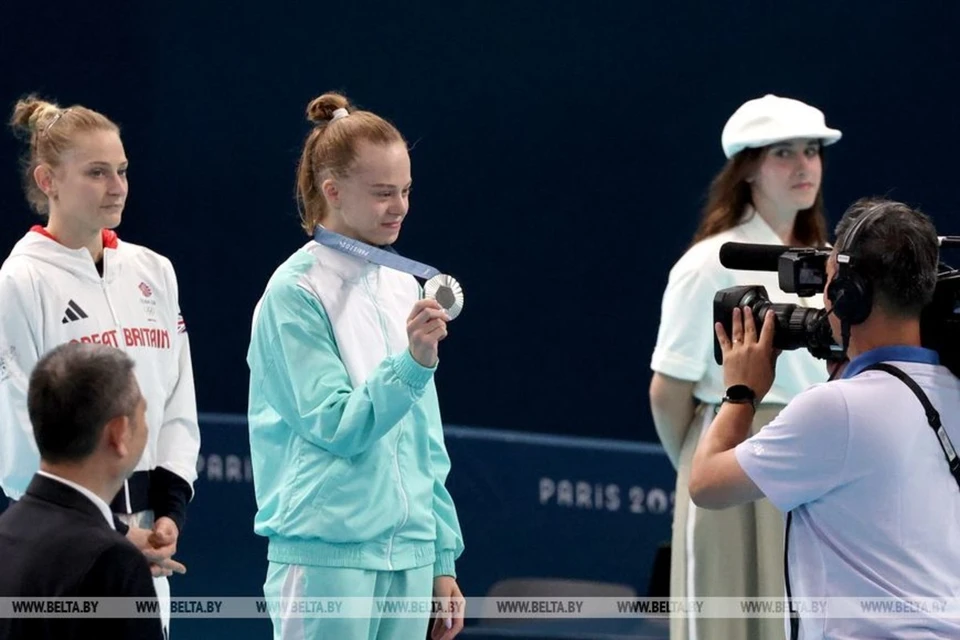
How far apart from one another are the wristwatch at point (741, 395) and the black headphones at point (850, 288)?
0.65 ft

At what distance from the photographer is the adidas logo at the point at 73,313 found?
2.94 metres

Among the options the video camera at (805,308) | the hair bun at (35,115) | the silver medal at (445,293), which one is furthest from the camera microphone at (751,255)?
the hair bun at (35,115)

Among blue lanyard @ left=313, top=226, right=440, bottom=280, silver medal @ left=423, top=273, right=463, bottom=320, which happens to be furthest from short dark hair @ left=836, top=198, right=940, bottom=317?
blue lanyard @ left=313, top=226, right=440, bottom=280

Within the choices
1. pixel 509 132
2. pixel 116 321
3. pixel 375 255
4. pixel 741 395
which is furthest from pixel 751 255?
pixel 509 132

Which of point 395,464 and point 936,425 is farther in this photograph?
point 395,464

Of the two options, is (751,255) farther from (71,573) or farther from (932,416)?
(71,573)

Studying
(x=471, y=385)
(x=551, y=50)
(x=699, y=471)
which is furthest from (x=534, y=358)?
(x=699, y=471)

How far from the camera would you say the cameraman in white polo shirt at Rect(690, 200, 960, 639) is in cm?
211

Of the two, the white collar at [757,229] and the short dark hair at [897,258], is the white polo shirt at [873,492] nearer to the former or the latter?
the short dark hair at [897,258]

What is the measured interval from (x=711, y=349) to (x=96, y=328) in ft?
4.11

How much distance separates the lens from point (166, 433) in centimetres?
307

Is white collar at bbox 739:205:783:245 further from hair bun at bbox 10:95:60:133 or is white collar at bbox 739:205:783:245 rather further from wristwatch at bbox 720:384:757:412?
hair bun at bbox 10:95:60:133

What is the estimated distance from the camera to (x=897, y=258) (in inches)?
84.5

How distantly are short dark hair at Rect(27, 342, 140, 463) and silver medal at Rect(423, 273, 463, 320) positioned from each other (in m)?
0.74
